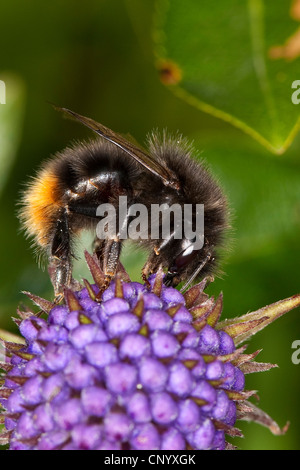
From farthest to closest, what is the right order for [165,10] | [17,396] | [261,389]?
[261,389], [165,10], [17,396]

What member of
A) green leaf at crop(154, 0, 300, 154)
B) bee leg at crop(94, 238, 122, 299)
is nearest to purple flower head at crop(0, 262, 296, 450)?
bee leg at crop(94, 238, 122, 299)

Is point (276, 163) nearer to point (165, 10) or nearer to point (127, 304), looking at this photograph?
point (165, 10)

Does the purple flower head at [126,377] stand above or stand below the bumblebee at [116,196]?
below

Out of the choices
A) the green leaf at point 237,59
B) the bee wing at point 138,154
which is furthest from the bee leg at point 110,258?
the green leaf at point 237,59

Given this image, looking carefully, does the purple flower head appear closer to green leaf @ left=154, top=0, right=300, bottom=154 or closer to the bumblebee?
the bumblebee

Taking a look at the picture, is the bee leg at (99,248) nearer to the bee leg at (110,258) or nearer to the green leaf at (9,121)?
the bee leg at (110,258)

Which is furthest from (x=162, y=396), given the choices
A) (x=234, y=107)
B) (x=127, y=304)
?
(x=234, y=107)
